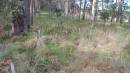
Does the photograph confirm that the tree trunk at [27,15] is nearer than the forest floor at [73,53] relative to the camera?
No

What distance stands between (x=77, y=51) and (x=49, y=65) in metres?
1.35

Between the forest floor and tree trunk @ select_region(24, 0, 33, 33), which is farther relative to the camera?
tree trunk @ select_region(24, 0, 33, 33)

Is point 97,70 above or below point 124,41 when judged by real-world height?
below

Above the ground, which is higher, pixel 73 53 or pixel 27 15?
pixel 27 15

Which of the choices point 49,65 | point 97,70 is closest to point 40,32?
point 49,65

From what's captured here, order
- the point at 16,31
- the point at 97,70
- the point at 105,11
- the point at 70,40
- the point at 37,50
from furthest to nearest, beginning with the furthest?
the point at 105,11
the point at 16,31
the point at 70,40
the point at 37,50
the point at 97,70

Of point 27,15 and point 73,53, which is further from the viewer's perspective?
point 27,15

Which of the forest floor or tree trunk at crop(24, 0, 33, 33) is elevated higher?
tree trunk at crop(24, 0, 33, 33)

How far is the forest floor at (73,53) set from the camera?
725 centimetres

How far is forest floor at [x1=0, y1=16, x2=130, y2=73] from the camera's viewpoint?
286 inches

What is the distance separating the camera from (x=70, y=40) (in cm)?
956

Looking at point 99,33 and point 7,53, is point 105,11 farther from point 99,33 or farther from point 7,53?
point 7,53

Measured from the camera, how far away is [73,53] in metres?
8.22

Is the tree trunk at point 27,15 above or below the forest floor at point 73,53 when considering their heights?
above
